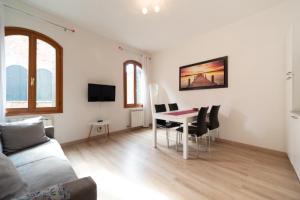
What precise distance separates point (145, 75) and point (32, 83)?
3286 mm

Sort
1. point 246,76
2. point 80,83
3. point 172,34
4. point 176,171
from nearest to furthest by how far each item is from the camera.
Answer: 1. point 176,171
2. point 246,76
3. point 80,83
4. point 172,34

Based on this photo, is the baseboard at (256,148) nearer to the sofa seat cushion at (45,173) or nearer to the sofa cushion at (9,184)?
the sofa seat cushion at (45,173)

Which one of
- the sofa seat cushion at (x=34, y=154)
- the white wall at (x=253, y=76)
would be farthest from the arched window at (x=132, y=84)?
the sofa seat cushion at (x=34, y=154)

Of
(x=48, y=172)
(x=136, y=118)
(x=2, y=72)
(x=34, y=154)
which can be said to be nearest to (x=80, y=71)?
(x=2, y=72)

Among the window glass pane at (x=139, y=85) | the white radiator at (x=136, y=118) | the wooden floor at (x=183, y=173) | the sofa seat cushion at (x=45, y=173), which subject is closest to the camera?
the sofa seat cushion at (x=45, y=173)

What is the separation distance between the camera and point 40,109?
9.97 feet

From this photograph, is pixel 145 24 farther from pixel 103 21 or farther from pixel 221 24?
pixel 221 24

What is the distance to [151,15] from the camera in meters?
3.05

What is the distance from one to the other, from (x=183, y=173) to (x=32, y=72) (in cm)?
340

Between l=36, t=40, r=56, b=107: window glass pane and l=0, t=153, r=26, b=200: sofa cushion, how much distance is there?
2.58 metres

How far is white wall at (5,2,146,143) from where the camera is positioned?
3.09m

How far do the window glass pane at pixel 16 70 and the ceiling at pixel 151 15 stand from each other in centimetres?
79

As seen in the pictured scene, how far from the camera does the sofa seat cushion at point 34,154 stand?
4.98 ft

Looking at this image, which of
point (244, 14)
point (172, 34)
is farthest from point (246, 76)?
point (172, 34)
